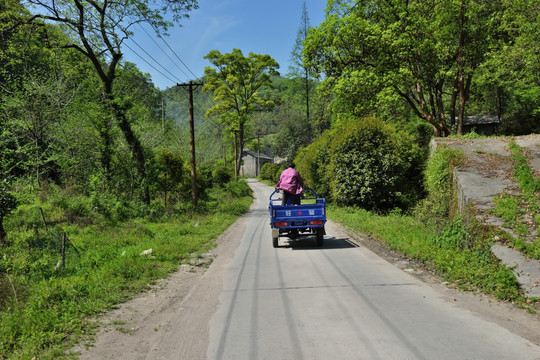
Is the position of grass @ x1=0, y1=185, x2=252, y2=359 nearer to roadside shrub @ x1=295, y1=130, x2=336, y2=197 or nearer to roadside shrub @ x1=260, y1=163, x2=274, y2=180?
roadside shrub @ x1=295, y1=130, x2=336, y2=197

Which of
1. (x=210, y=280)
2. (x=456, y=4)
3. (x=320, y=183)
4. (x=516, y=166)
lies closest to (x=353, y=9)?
(x=456, y=4)

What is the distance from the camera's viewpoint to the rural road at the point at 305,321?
11.3 ft

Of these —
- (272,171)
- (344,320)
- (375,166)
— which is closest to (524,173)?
(375,166)

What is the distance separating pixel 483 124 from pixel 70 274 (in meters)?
42.0

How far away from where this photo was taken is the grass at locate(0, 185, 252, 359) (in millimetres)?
4066

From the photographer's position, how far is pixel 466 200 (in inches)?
323

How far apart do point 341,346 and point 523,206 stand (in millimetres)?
6703

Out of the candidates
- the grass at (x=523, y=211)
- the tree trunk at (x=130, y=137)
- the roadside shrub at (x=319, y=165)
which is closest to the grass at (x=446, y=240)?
the grass at (x=523, y=211)

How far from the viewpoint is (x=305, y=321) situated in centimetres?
418

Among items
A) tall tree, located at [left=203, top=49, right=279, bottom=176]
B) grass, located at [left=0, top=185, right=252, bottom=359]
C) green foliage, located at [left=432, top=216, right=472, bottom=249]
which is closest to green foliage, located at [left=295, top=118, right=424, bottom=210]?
grass, located at [left=0, top=185, right=252, bottom=359]

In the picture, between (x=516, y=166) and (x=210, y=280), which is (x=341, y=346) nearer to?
(x=210, y=280)

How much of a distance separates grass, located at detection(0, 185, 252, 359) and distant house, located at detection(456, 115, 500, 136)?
114ft

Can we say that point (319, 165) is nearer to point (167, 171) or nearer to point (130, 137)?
point (167, 171)

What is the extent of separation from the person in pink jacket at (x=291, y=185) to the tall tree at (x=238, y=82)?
2832cm
